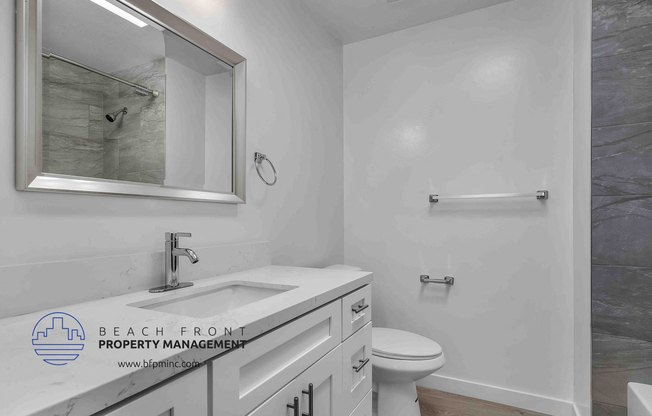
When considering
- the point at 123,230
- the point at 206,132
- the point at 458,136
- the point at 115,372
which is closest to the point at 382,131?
the point at 458,136

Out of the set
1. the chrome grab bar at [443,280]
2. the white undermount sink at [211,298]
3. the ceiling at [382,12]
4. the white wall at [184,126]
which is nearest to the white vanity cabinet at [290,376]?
the white undermount sink at [211,298]

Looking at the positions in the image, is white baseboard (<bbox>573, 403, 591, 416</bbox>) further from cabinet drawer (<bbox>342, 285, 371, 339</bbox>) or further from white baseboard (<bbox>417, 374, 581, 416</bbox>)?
cabinet drawer (<bbox>342, 285, 371, 339</bbox>)

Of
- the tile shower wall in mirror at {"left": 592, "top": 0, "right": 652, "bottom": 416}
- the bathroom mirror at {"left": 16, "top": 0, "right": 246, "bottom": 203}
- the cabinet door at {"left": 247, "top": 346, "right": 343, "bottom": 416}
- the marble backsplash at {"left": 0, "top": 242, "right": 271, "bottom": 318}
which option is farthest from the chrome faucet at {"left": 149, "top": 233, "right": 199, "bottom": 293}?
the tile shower wall in mirror at {"left": 592, "top": 0, "right": 652, "bottom": 416}

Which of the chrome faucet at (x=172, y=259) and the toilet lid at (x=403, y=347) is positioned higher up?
the chrome faucet at (x=172, y=259)

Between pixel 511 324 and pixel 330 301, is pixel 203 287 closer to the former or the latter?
pixel 330 301

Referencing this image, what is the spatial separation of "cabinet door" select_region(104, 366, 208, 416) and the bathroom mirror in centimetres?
62

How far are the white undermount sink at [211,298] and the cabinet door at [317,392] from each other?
25cm

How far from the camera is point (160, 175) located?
1160 mm

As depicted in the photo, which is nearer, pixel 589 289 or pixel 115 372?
pixel 115 372

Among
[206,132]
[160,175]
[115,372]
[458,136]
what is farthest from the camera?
[458,136]

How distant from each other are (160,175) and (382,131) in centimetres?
152

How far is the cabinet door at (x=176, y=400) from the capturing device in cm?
52

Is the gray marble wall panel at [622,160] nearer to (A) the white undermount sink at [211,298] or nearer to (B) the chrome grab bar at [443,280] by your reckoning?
(B) the chrome grab bar at [443,280]

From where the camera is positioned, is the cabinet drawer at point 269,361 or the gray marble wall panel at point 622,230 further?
the gray marble wall panel at point 622,230
